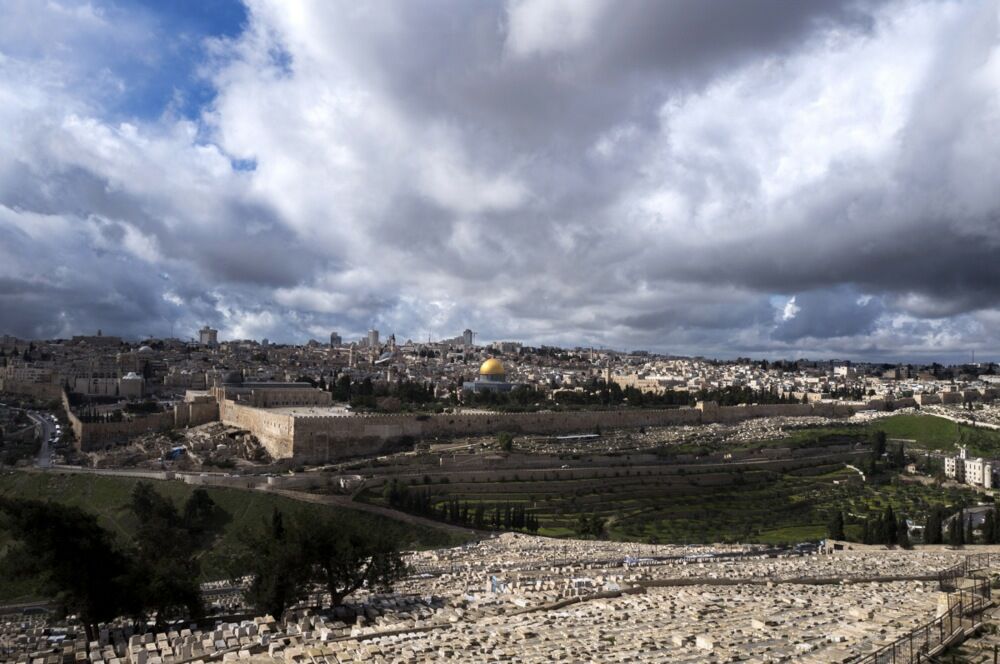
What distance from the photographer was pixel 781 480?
128 ft

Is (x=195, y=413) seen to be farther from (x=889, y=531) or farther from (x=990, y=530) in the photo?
(x=990, y=530)

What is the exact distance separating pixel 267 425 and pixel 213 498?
1066cm

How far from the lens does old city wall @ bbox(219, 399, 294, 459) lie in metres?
36.5

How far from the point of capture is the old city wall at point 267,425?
36.5 meters

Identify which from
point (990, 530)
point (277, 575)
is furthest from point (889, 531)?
point (277, 575)

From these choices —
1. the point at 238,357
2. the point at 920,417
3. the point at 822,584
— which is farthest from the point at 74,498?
the point at 238,357

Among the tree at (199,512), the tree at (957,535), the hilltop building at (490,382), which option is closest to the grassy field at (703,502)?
the tree at (957,535)

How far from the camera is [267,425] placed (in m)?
38.6

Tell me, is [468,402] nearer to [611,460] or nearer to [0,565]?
[611,460]

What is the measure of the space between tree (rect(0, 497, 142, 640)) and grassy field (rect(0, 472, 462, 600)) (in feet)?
25.8

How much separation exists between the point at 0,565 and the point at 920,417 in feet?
181

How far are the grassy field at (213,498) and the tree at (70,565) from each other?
7.88 metres

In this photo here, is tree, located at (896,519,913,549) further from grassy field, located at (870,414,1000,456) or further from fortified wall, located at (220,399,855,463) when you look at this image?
grassy field, located at (870,414,1000,456)

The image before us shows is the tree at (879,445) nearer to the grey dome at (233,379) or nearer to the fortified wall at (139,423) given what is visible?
the fortified wall at (139,423)
